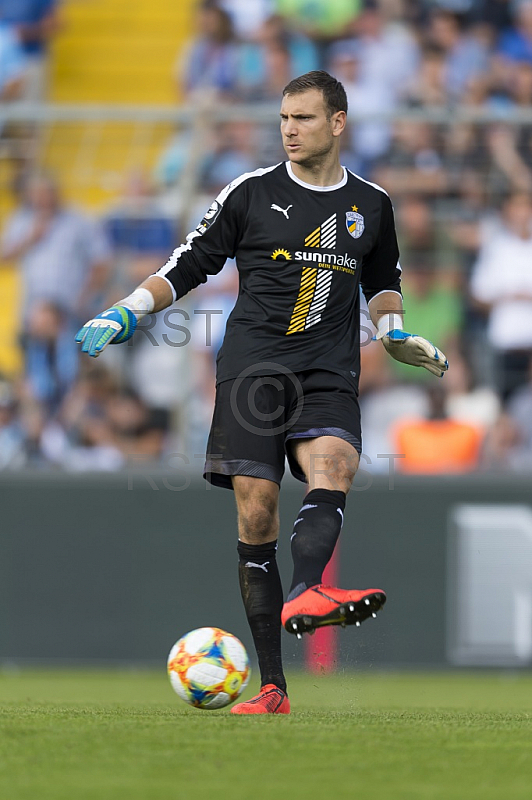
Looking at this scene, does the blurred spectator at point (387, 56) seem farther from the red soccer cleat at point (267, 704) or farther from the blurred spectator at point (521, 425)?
the red soccer cleat at point (267, 704)

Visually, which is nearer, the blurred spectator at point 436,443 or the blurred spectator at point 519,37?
the blurred spectator at point 436,443

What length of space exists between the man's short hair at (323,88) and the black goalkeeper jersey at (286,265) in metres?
0.31

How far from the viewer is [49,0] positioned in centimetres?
1380

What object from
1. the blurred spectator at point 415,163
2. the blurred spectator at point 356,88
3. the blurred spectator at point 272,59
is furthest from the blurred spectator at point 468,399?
the blurred spectator at point 272,59

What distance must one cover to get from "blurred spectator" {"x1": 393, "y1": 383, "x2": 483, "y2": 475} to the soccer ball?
14.6ft

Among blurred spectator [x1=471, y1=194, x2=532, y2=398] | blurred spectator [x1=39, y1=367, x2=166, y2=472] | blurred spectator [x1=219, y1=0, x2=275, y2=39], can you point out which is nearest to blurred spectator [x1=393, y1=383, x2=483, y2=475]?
blurred spectator [x1=471, y1=194, x2=532, y2=398]

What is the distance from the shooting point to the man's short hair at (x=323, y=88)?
536 cm

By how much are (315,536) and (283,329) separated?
2.87ft

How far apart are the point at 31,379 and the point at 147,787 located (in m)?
6.87

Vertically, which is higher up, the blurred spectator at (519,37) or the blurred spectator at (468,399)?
the blurred spectator at (519,37)

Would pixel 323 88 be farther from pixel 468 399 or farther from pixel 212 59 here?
pixel 212 59

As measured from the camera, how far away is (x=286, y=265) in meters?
5.40

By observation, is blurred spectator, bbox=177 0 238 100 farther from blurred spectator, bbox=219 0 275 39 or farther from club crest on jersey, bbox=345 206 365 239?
club crest on jersey, bbox=345 206 365 239

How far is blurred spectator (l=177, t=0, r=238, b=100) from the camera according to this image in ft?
41.5
